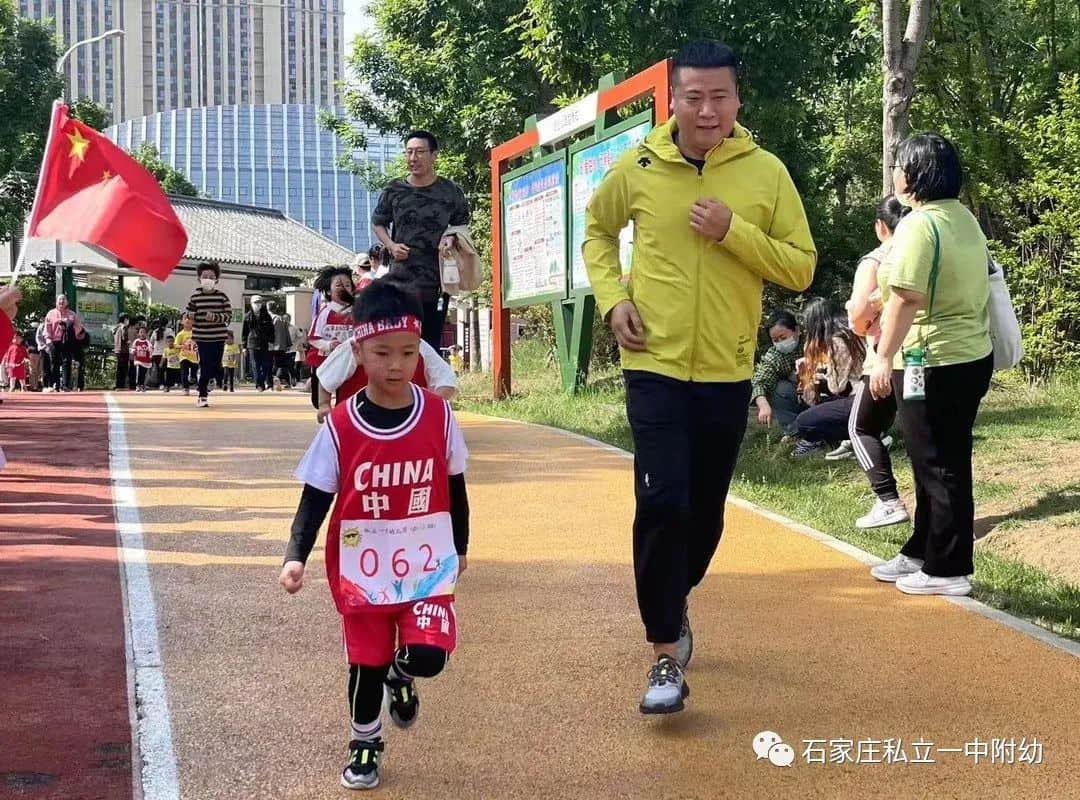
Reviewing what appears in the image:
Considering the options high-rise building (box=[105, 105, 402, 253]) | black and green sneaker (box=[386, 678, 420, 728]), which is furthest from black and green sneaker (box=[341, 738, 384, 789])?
high-rise building (box=[105, 105, 402, 253])

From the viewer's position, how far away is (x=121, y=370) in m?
26.1

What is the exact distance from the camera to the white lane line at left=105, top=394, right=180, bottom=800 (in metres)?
3.49

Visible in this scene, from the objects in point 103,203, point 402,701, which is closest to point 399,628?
point 402,701

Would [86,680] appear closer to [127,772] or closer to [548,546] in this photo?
[127,772]

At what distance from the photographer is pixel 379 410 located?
3.52 meters

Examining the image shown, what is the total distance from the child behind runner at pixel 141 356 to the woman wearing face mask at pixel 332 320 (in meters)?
18.6

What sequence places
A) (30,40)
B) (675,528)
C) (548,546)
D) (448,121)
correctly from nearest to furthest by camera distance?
1. (675,528)
2. (548,546)
3. (448,121)
4. (30,40)

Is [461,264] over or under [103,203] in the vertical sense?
under

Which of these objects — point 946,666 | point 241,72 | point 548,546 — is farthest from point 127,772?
point 241,72

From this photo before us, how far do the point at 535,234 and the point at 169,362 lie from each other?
1182cm

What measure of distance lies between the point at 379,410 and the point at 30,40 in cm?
3149

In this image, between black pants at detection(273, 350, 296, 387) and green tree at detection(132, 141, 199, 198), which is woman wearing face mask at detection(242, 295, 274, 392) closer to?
black pants at detection(273, 350, 296, 387)

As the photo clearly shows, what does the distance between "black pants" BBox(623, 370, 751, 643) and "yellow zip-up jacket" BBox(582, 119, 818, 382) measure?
7cm

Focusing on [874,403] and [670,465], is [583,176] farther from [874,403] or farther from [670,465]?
[670,465]
